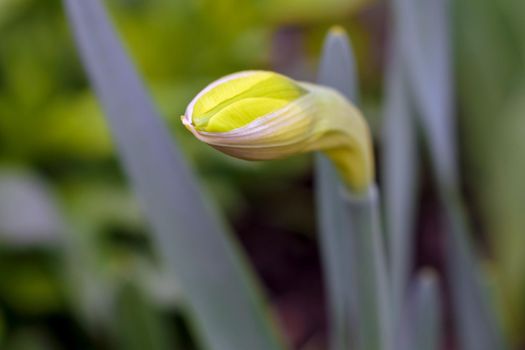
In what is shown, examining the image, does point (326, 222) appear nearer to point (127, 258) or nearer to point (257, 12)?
point (127, 258)

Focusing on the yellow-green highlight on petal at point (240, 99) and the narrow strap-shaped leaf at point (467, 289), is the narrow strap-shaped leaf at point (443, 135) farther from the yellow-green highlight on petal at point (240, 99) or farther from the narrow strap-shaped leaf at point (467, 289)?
the yellow-green highlight on petal at point (240, 99)

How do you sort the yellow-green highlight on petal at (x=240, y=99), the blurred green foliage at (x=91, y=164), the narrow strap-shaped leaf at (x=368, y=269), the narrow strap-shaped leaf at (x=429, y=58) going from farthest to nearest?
the blurred green foliage at (x=91, y=164) → the narrow strap-shaped leaf at (x=429, y=58) → the narrow strap-shaped leaf at (x=368, y=269) → the yellow-green highlight on petal at (x=240, y=99)

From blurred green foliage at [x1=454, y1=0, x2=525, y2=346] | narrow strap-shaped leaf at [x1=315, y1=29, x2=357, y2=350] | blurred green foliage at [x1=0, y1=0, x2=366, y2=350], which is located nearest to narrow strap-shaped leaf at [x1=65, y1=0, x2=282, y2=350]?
narrow strap-shaped leaf at [x1=315, y1=29, x2=357, y2=350]

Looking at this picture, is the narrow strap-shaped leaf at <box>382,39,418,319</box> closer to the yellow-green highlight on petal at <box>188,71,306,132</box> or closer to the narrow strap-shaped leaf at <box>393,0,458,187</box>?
the narrow strap-shaped leaf at <box>393,0,458,187</box>

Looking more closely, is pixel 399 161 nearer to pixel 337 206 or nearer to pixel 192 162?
pixel 337 206

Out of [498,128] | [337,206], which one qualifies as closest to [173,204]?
[337,206]

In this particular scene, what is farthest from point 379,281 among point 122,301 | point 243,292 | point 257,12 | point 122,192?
point 257,12

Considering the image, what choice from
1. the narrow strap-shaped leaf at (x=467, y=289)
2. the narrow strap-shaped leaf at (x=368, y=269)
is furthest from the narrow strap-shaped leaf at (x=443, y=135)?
the narrow strap-shaped leaf at (x=368, y=269)
